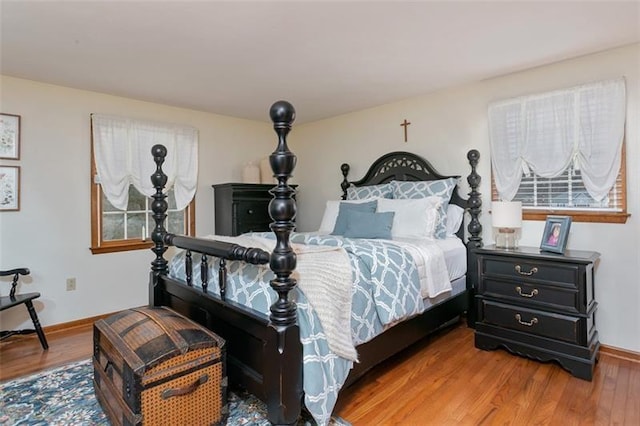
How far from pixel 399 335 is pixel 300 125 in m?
3.41

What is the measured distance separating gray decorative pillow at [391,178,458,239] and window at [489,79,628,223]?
0.40 meters

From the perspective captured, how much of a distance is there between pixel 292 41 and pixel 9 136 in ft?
8.28

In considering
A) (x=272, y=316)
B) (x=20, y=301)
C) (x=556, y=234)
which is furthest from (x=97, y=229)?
(x=556, y=234)

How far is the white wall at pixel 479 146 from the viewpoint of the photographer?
254 centimetres

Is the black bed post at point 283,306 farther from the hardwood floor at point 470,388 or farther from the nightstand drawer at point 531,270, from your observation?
the nightstand drawer at point 531,270

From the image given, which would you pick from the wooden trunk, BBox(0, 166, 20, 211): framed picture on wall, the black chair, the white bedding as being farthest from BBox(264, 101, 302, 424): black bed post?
BBox(0, 166, 20, 211): framed picture on wall

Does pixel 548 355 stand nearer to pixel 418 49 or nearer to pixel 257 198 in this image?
pixel 418 49

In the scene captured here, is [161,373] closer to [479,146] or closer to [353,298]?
[353,298]

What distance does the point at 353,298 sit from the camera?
1.93 m

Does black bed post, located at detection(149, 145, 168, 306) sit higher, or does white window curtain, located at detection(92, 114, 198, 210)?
white window curtain, located at detection(92, 114, 198, 210)

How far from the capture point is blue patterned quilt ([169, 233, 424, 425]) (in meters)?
1.64

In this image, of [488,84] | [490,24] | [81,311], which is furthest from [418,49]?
[81,311]

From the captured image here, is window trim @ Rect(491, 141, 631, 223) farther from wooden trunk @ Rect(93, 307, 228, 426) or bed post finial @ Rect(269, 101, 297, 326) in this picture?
wooden trunk @ Rect(93, 307, 228, 426)

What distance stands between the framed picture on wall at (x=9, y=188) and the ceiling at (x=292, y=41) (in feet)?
2.60
